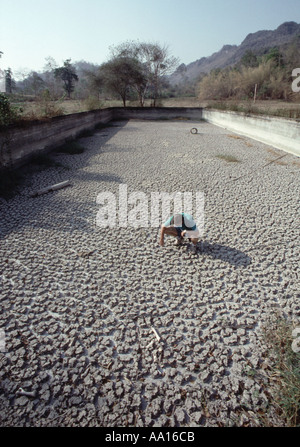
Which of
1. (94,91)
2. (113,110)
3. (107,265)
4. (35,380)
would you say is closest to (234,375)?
(35,380)

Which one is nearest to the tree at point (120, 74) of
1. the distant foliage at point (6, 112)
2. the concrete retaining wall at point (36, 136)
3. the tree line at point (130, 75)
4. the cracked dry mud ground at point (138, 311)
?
the tree line at point (130, 75)

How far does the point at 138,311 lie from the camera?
2836 mm

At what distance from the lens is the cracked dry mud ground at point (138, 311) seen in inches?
78.2

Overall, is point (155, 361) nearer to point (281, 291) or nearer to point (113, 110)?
point (281, 291)

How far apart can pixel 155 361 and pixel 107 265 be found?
1.59 m

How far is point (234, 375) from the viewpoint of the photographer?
2.21 metres

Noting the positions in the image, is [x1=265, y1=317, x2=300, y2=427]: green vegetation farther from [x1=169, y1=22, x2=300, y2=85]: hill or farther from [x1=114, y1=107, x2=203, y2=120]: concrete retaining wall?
[x1=169, y1=22, x2=300, y2=85]: hill

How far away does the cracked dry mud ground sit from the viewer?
1.99m

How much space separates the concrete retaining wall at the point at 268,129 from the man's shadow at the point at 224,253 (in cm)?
723

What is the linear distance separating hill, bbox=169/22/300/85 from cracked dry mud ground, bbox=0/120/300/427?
73.7 m

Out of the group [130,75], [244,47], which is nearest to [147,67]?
[130,75]

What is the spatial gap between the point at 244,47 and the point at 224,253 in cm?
12868

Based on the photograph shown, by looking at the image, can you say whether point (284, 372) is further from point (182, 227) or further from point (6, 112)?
point (6, 112)

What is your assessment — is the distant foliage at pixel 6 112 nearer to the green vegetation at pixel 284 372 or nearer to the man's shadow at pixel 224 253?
the man's shadow at pixel 224 253
